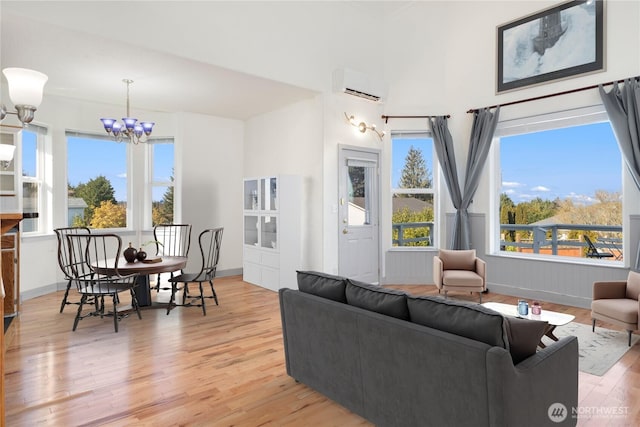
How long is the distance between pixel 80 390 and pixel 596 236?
5797 mm

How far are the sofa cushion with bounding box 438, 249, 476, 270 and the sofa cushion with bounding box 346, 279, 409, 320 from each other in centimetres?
335

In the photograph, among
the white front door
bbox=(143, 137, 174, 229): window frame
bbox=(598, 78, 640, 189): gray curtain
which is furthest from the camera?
bbox=(143, 137, 174, 229): window frame

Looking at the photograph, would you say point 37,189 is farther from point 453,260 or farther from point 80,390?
point 453,260

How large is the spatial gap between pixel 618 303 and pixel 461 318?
279 centimetres

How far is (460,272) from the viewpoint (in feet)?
17.2

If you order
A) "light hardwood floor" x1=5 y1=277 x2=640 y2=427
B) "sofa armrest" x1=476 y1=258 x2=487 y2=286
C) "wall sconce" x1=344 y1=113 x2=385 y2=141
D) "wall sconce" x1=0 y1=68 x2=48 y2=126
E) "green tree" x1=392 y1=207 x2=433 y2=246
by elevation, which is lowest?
"light hardwood floor" x1=5 y1=277 x2=640 y2=427

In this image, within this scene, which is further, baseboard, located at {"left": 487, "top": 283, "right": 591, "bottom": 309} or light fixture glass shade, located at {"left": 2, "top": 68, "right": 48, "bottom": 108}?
baseboard, located at {"left": 487, "top": 283, "right": 591, "bottom": 309}

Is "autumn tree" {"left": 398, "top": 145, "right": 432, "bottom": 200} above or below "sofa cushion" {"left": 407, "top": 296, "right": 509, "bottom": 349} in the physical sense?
above

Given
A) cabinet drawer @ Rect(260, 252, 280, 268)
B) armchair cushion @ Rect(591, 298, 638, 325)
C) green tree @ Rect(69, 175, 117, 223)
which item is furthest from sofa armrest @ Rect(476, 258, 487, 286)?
green tree @ Rect(69, 175, 117, 223)

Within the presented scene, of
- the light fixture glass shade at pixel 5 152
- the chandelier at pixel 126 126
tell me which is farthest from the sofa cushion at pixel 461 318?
the chandelier at pixel 126 126

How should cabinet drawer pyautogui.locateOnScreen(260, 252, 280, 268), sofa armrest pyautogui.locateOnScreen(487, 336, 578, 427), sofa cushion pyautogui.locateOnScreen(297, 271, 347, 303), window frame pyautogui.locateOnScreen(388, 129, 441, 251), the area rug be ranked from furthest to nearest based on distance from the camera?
1. window frame pyautogui.locateOnScreen(388, 129, 441, 251)
2. cabinet drawer pyautogui.locateOnScreen(260, 252, 280, 268)
3. the area rug
4. sofa cushion pyautogui.locateOnScreen(297, 271, 347, 303)
5. sofa armrest pyautogui.locateOnScreen(487, 336, 578, 427)

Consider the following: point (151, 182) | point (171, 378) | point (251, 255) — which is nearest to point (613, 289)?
point (171, 378)

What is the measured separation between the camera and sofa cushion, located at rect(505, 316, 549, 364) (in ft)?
5.95

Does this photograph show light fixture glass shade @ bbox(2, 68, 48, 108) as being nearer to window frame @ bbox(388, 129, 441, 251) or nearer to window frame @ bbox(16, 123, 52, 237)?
window frame @ bbox(16, 123, 52, 237)
